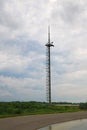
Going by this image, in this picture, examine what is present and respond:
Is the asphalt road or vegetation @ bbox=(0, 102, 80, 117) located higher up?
vegetation @ bbox=(0, 102, 80, 117)

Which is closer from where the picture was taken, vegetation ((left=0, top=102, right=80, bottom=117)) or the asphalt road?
the asphalt road

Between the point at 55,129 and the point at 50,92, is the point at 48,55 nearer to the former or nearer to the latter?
the point at 50,92

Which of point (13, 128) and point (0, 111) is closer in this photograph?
point (13, 128)

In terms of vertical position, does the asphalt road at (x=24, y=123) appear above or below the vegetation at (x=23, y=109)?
below

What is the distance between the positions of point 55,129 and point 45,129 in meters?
0.75

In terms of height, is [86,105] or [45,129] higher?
[86,105]

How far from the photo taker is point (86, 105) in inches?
2242

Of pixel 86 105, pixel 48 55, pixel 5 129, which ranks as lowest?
pixel 5 129

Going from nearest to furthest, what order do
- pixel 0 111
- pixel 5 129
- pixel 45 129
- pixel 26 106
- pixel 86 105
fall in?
1. pixel 5 129
2. pixel 45 129
3. pixel 0 111
4. pixel 26 106
5. pixel 86 105

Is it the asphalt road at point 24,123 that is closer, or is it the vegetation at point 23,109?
the asphalt road at point 24,123

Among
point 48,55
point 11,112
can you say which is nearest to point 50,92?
point 48,55

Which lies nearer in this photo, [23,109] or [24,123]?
[24,123]

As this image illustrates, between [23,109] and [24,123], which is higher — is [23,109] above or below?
above

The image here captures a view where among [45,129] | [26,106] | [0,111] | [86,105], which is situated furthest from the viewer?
[86,105]
